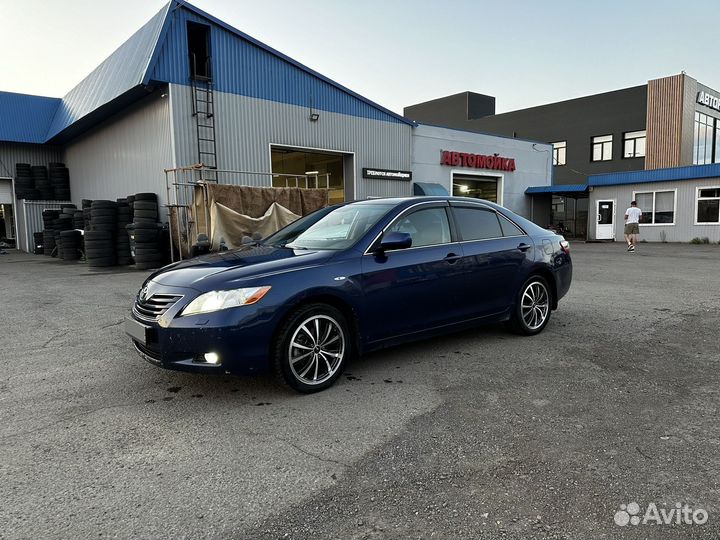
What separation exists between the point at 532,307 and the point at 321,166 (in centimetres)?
1927

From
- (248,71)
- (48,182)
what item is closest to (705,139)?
(248,71)

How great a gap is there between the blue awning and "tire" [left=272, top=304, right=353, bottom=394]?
18.7 meters

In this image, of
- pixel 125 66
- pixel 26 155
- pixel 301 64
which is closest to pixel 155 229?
pixel 125 66

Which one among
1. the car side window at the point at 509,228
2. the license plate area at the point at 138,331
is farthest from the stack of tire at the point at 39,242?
the car side window at the point at 509,228

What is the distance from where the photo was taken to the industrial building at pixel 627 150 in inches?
945

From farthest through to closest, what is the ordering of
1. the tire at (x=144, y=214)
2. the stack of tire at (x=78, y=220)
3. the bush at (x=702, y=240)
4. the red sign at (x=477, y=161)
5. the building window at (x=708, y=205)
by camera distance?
the red sign at (x=477, y=161), the bush at (x=702, y=240), the building window at (x=708, y=205), the stack of tire at (x=78, y=220), the tire at (x=144, y=214)

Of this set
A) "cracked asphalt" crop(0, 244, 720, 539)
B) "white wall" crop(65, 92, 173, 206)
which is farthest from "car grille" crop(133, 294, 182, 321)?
"white wall" crop(65, 92, 173, 206)

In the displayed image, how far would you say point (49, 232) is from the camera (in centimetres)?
2077

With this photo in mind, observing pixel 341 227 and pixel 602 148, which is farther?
pixel 602 148

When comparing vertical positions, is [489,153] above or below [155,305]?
above

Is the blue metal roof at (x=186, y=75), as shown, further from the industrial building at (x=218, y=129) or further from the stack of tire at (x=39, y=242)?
the stack of tire at (x=39, y=242)

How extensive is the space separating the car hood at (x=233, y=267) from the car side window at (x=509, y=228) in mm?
2376

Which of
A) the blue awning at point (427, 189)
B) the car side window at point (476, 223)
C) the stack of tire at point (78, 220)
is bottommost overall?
the car side window at point (476, 223)

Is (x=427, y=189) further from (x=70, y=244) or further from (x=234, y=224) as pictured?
(x=70, y=244)
